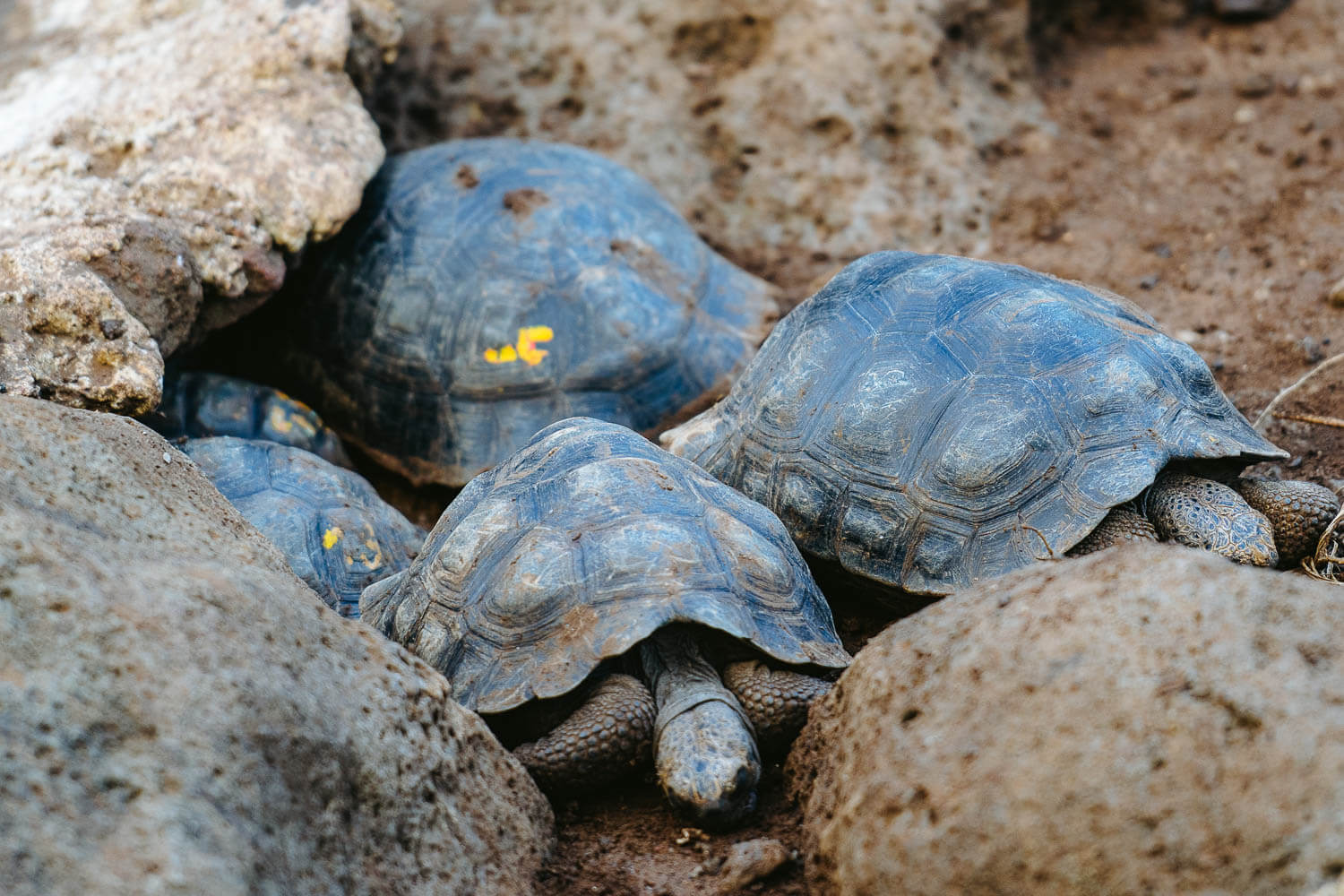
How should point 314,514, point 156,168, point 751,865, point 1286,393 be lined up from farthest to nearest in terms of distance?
point 156,168 < point 1286,393 < point 314,514 < point 751,865

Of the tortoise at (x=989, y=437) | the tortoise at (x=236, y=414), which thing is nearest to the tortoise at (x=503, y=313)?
the tortoise at (x=236, y=414)

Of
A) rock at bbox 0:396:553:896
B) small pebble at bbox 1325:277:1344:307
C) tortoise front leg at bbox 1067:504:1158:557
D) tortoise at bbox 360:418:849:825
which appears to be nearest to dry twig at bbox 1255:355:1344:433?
small pebble at bbox 1325:277:1344:307

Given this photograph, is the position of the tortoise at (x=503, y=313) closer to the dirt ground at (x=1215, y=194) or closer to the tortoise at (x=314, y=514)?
the tortoise at (x=314, y=514)

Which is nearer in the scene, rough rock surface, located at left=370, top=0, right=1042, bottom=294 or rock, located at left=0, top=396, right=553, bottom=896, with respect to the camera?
rock, located at left=0, top=396, right=553, bottom=896

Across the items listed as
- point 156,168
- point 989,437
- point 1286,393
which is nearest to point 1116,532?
point 989,437

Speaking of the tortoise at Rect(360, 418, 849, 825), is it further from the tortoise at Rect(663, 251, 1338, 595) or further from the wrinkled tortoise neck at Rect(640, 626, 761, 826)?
the tortoise at Rect(663, 251, 1338, 595)

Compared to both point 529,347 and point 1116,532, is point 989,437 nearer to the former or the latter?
point 1116,532
